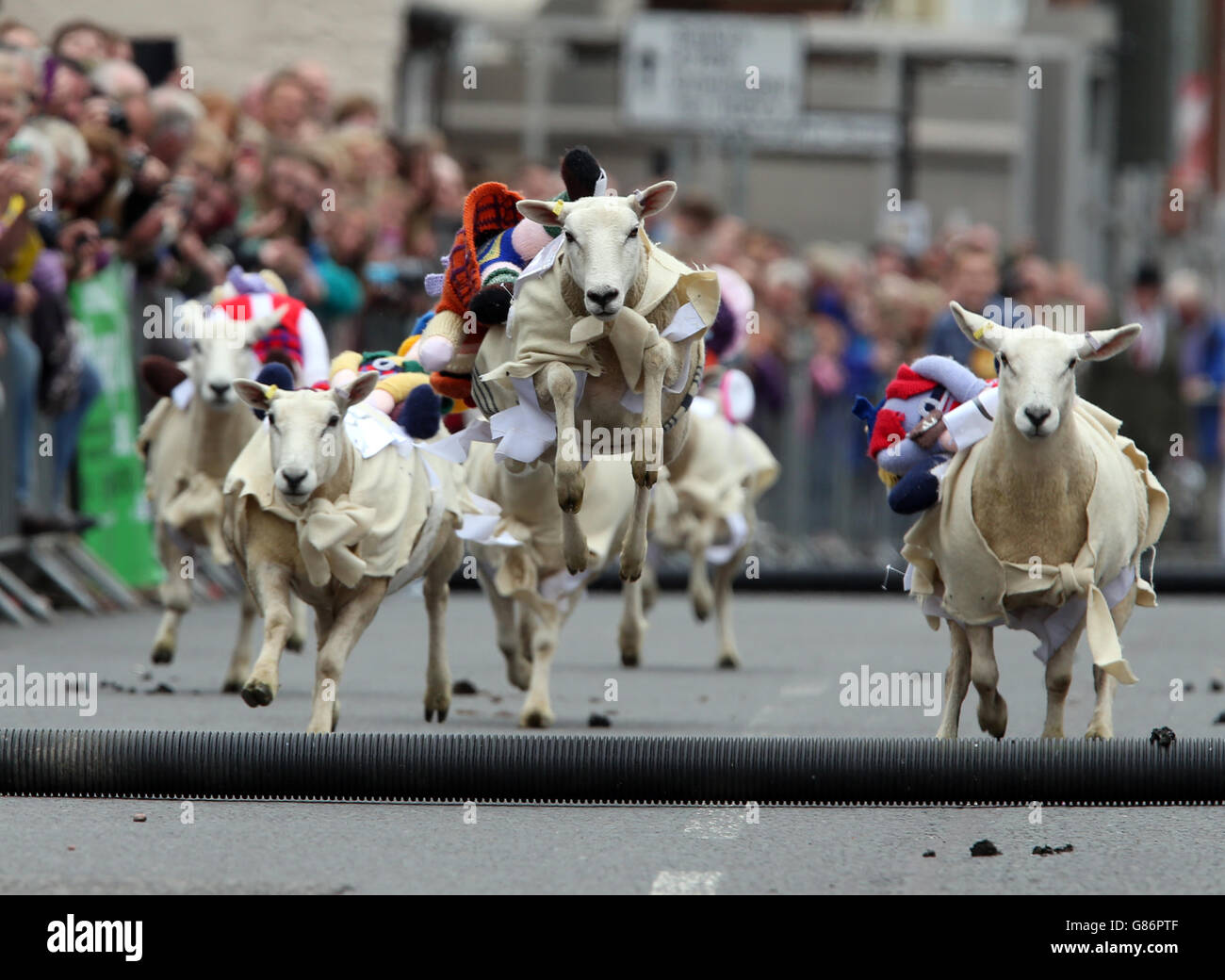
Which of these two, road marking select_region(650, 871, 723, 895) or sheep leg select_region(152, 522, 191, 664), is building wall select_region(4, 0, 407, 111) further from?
road marking select_region(650, 871, 723, 895)

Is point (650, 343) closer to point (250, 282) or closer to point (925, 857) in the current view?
point (925, 857)

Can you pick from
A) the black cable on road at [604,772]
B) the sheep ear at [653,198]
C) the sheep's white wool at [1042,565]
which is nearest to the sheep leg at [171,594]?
the black cable on road at [604,772]

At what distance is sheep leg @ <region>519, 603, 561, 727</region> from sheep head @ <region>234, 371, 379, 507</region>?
5.07 feet

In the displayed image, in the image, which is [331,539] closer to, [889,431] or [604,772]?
[604,772]

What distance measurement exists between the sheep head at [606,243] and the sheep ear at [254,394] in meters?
1.45

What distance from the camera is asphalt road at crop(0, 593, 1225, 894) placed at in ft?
23.5

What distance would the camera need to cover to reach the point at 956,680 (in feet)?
32.3

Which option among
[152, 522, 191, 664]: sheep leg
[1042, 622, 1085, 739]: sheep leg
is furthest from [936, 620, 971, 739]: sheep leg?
[152, 522, 191, 664]: sheep leg

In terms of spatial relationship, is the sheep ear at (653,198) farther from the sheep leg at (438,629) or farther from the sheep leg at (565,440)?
the sheep leg at (438,629)

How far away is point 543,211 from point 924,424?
176 centimetres

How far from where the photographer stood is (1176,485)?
83.5 ft

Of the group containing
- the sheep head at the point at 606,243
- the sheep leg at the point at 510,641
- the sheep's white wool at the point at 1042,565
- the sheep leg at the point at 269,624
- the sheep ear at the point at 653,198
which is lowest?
the sheep leg at the point at 510,641

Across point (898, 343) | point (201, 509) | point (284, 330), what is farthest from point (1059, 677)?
point (898, 343)

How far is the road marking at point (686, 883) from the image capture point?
275 inches
